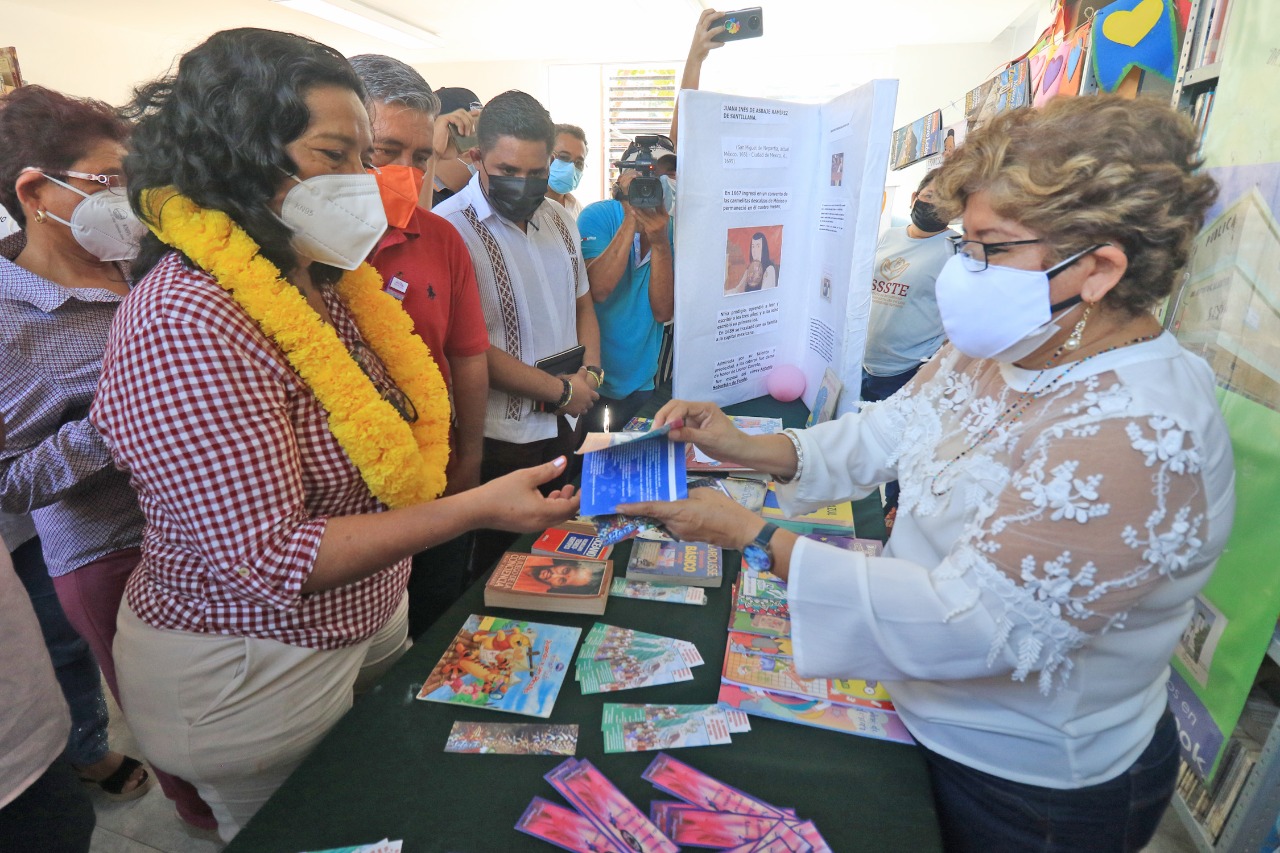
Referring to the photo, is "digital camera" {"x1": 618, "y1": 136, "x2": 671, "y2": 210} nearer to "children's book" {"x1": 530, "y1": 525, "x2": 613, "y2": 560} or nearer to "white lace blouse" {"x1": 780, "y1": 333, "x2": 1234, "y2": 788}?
"children's book" {"x1": 530, "y1": 525, "x2": 613, "y2": 560}

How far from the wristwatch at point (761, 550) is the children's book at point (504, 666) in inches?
15.0

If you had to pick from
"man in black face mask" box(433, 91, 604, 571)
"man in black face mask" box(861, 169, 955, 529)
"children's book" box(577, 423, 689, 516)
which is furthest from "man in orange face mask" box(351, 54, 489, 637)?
"man in black face mask" box(861, 169, 955, 529)

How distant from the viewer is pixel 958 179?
3.36 feet

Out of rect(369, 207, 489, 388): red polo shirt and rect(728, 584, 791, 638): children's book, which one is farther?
rect(369, 207, 489, 388): red polo shirt

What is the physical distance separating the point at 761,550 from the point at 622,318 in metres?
1.92

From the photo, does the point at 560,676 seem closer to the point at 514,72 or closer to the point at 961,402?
the point at 961,402

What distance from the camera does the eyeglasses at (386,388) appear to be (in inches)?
50.4

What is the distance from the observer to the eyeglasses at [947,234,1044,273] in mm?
988

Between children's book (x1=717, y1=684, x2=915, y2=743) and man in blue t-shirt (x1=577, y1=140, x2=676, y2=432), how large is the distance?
5.78 feet

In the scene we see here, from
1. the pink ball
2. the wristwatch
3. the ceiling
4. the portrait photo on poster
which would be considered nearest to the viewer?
the wristwatch

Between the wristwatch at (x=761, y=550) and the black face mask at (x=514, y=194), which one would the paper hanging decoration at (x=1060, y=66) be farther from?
the wristwatch at (x=761, y=550)

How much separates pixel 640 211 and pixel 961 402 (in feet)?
5.47

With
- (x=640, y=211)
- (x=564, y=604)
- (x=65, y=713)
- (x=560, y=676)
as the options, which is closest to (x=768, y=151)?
(x=640, y=211)

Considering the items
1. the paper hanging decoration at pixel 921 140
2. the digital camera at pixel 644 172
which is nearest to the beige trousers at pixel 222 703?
the digital camera at pixel 644 172
